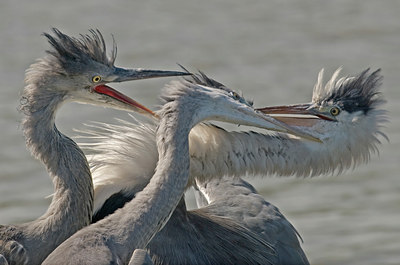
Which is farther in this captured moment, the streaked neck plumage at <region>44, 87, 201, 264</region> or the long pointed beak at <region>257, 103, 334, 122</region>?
the long pointed beak at <region>257, 103, 334, 122</region>

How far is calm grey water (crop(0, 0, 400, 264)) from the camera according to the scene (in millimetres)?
9148

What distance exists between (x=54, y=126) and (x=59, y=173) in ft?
0.90

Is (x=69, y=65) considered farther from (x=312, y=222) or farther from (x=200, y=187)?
(x=312, y=222)

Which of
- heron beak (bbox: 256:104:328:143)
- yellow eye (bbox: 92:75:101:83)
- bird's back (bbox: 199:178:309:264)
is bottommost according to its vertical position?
bird's back (bbox: 199:178:309:264)

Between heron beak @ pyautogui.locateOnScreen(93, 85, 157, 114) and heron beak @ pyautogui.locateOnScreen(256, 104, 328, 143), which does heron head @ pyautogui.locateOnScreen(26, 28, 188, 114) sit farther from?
heron beak @ pyautogui.locateOnScreen(256, 104, 328, 143)

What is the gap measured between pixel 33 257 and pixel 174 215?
1.00 metres

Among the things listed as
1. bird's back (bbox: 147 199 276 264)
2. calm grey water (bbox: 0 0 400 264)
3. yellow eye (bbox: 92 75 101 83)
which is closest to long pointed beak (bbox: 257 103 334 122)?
bird's back (bbox: 147 199 276 264)

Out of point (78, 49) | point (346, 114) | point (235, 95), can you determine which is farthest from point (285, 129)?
point (78, 49)

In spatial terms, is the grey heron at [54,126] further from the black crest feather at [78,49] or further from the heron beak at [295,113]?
the heron beak at [295,113]

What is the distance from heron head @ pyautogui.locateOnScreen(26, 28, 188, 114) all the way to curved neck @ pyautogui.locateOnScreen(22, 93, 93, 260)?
0.35 ft

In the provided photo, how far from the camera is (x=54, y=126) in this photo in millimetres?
6676

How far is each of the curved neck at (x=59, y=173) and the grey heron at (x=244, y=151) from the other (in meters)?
0.37

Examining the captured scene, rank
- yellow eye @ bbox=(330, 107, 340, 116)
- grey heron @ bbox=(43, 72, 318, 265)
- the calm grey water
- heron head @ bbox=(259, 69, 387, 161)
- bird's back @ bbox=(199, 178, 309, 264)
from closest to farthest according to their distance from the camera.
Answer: grey heron @ bbox=(43, 72, 318, 265)
heron head @ bbox=(259, 69, 387, 161)
yellow eye @ bbox=(330, 107, 340, 116)
bird's back @ bbox=(199, 178, 309, 264)
the calm grey water

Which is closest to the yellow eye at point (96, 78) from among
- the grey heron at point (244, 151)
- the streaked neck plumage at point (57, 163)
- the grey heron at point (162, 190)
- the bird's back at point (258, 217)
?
the streaked neck plumage at point (57, 163)
